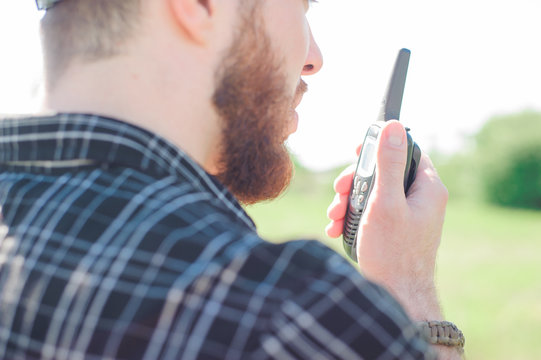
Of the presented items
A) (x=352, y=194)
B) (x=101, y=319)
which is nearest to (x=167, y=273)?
(x=101, y=319)

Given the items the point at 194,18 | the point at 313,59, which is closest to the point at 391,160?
the point at 313,59

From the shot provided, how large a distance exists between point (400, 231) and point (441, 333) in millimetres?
249

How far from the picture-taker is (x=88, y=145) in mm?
894

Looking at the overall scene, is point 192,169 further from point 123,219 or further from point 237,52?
point 237,52

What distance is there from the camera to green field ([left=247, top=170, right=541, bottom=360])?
5.70m

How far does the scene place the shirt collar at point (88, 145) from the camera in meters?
0.89

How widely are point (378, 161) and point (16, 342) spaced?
0.95 meters

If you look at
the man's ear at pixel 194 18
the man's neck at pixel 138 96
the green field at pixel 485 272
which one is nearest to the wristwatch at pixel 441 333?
the green field at pixel 485 272

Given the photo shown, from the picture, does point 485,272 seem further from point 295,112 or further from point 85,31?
point 85,31

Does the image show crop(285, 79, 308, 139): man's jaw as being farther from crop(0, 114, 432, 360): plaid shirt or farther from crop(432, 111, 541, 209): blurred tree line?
crop(432, 111, 541, 209): blurred tree line

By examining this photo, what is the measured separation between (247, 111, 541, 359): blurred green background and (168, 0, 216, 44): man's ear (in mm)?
415

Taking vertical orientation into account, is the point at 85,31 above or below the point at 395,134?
above

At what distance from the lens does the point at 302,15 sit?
128 centimetres

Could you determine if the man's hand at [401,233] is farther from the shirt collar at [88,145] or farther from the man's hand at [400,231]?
the shirt collar at [88,145]
